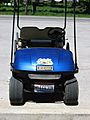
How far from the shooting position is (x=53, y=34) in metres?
7.27

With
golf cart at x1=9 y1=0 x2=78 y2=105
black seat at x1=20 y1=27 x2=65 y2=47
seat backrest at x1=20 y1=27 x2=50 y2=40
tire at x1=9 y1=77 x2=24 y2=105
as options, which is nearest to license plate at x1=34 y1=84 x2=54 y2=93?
golf cart at x1=9 y1=0 x2=78 y2=105

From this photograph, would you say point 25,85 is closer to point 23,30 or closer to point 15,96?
point 15,96

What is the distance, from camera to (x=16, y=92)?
6.34 meters

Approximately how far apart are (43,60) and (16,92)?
1.99 feet

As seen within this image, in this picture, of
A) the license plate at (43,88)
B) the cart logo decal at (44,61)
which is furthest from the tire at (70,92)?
the cart logo decal at (44,61)

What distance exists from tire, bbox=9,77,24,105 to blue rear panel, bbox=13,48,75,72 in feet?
0.78

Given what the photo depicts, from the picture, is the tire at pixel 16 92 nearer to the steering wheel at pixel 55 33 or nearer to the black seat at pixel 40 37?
the black seat at pixel 40 37

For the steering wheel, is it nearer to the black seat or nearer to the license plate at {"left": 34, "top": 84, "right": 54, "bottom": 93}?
the black seat

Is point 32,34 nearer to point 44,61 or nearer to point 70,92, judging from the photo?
point 44,61

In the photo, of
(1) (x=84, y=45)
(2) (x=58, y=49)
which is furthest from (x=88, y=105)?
(1) (x=84, y=45)

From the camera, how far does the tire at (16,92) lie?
20.8ft

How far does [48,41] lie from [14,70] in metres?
0.99

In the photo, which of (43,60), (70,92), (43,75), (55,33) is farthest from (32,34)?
(70,92)

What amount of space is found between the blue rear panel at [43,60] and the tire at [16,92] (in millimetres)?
237
